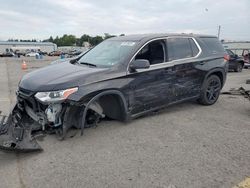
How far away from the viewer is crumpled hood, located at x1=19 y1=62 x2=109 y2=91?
4531 millimetres

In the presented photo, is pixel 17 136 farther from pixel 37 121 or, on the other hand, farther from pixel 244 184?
pixel 244 184

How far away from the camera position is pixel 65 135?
15.8 ft

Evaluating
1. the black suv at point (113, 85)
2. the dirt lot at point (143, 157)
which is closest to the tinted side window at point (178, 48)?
the black suv at point (113, 85)

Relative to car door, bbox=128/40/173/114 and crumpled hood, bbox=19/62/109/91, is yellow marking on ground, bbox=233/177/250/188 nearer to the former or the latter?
car door, bbox=128/40/173/114

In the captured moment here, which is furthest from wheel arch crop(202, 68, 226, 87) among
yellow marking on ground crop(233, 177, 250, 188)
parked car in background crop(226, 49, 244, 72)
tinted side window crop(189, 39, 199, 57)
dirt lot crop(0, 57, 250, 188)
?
parked car in background crop(226, 49, 244, 72)

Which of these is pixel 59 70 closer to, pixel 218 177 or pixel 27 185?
pixel 27 185

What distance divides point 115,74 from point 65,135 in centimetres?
134

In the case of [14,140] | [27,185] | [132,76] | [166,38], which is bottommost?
[27,185]

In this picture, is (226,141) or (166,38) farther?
(166,38)

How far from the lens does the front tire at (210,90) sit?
691 centimetres

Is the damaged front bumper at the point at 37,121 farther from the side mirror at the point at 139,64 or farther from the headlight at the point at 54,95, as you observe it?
the side mirror at the point at 139,64

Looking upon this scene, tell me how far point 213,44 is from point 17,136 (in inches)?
204

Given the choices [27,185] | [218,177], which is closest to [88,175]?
[27,185]

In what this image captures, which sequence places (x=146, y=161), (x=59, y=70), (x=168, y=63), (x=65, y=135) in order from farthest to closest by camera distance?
(x=168, y=63)
(x=59, y=70)
(x=65, y=135)
(x=146, y=161)
